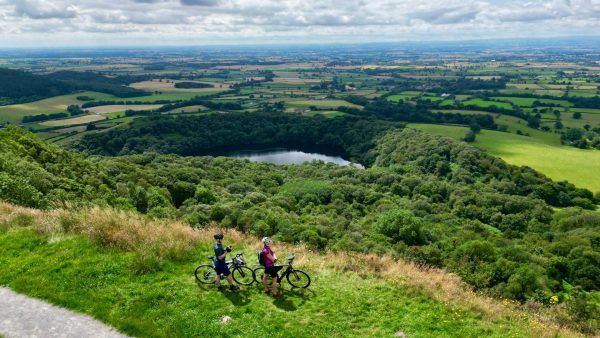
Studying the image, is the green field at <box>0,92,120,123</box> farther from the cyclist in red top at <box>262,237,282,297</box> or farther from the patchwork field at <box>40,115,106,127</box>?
the cyclist in red top at <box>262,237,282,297</box>

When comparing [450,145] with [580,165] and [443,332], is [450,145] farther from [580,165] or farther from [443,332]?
[443,332]

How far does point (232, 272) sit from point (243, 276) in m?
0.59

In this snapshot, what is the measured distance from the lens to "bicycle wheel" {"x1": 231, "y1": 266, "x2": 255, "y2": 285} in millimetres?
17028

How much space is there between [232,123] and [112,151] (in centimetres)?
4862

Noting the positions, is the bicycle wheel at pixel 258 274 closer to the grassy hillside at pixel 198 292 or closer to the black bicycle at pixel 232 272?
the black bicycle at pixel 232 272

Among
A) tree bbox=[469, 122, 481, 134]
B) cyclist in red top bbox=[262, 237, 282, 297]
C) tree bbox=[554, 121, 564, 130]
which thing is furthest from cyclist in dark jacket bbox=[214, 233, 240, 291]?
tree bbox=[554, 121, 564, 130]

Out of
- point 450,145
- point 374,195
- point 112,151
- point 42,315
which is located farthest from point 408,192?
point 112,151

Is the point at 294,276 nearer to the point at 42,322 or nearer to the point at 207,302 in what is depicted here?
the point at 207,302

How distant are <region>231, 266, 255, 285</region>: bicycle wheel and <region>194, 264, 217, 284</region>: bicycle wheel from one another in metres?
0.84

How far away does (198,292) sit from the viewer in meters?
16.3

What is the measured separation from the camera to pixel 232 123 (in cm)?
16875

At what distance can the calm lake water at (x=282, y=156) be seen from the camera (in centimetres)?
14600

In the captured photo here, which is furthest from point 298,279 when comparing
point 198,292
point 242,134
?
point 242,134

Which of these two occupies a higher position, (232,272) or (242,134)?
(232,272)
